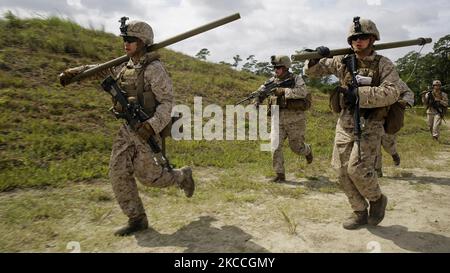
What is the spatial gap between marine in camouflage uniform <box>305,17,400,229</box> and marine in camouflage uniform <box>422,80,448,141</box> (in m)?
11.2

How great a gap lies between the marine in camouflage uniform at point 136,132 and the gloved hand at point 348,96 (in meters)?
1.98

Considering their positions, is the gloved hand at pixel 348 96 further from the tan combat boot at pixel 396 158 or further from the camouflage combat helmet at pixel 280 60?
the tan combat boot at pixel 396 158

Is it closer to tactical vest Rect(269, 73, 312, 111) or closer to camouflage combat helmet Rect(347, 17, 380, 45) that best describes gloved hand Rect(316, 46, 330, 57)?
camouflage combat helmet Rect(347, 17, 380, 45)

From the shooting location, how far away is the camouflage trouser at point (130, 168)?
4.25 meters

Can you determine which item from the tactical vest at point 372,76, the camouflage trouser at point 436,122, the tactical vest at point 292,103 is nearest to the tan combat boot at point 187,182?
the tactical vest at point 372,76

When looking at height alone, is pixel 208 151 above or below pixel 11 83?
below

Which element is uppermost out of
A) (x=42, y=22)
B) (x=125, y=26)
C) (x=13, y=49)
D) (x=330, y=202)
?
(x=42, y=22)

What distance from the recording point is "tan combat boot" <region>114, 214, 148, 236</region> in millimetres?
4289

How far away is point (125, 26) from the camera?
430cm

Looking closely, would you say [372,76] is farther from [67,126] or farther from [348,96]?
[67,126]

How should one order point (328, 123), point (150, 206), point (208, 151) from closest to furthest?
point (150, 206)
point (208, 151)
point (328, 123)
